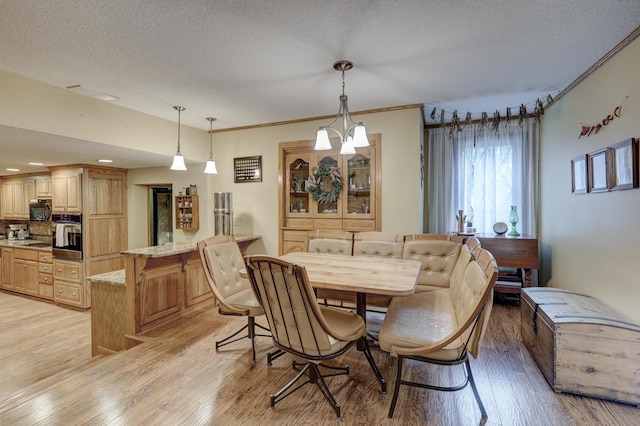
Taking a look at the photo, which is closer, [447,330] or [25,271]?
[447,330]

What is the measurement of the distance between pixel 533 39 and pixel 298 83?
189 cm

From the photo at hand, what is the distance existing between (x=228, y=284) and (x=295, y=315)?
1.26m

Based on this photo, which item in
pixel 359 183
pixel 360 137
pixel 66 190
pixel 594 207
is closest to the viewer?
pixel 360 137

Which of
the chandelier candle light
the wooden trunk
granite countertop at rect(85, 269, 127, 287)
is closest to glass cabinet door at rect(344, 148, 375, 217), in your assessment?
the chandelier candle light

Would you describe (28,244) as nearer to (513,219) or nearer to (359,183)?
(359,183)

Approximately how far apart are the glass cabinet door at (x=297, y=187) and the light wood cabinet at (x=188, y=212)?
59.6 inches

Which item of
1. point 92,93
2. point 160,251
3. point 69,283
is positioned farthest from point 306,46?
point 69,283

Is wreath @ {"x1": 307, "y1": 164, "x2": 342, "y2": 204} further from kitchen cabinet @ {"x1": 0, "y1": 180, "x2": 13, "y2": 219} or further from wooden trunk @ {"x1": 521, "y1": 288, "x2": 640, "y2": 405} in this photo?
kitchen cabinet @ {"x1": 0, "y1": 180, "x2": 13, "y2": 219}

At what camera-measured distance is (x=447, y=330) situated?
1944mm

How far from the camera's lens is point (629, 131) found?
226 centimetres

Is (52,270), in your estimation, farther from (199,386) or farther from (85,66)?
(199,386)

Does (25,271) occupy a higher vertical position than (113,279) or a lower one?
lower

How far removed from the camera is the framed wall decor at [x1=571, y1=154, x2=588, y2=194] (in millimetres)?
2824

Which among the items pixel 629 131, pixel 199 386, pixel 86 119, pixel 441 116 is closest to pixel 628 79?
pixel 629 131
